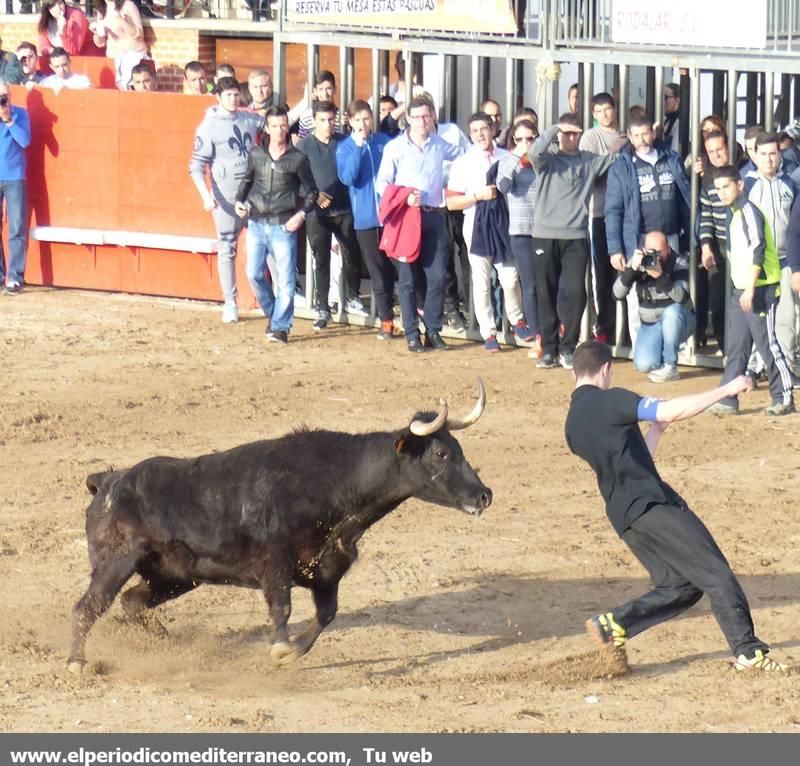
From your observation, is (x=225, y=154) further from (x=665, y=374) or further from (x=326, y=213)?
(x=665, y=374)

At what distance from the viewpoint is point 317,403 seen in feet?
41.8

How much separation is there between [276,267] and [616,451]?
306 inches

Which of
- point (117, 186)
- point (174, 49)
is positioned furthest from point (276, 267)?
point (174, 49)

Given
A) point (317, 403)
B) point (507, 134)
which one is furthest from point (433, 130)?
point (317, 403)

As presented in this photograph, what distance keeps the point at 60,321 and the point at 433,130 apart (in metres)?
4.03

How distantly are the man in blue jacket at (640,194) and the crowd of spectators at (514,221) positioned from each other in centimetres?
1

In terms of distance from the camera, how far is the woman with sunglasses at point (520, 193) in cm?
1355

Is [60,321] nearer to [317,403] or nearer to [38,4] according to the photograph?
[317,403]

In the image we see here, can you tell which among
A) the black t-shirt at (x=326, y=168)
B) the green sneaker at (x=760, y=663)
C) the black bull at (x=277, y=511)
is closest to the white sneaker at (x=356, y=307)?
the black t-shirt at (x=326, y=168)

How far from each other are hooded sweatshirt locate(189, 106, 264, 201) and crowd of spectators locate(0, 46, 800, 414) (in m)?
0.01

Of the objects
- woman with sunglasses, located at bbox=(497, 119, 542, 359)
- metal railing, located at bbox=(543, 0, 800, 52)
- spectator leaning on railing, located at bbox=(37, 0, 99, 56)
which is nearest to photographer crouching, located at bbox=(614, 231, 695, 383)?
woman with sunglasses, located at bbox=(497, 119, 542, 359)

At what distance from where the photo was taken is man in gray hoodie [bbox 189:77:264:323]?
1511 cm

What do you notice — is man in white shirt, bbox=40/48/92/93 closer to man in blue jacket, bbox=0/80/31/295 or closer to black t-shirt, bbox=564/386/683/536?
man in blue jacket, bbox=0/80/31/295
